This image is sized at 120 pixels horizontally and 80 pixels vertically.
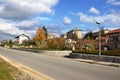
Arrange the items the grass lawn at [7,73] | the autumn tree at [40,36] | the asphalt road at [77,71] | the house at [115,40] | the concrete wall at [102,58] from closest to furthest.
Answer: the grass lawn at [7,73], the asphalt road at [77,71], the concrete wall at [102,58], the house at [115,40], the autumn tree at [40,36]

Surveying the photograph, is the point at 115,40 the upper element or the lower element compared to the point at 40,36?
lower

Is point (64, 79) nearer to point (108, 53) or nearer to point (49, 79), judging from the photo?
point (49, 79)

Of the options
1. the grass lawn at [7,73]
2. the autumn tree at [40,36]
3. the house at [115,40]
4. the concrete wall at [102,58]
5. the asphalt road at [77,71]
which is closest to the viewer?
the grass lawn at [7,73]

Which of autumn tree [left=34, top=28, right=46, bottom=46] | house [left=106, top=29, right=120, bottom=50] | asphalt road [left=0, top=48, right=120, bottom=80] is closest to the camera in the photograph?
asphalt road [left=0, top=48, right=120, bottom=80]

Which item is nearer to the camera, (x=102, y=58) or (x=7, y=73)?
(x=7, y=73)

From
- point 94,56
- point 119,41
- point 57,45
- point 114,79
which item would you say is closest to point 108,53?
point 94,56

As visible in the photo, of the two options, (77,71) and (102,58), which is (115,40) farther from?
(77,71)

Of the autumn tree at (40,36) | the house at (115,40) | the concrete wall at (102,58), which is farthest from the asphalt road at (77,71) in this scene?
the autumn tree at (40,36)

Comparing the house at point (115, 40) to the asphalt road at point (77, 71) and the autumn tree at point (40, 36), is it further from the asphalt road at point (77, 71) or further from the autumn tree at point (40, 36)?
the asphalt road at point (77, 71)

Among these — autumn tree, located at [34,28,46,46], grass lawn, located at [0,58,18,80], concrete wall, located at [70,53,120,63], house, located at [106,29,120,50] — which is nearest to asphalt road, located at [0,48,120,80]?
grass lawn, located at [0,58,18,80]

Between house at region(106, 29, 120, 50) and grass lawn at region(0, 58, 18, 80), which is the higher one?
house at region(106, 29, 120, 50)

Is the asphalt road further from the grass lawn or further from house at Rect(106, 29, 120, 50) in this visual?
house at Rect(106, 29, 120, 50)

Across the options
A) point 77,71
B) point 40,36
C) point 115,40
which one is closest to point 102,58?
point 77,71

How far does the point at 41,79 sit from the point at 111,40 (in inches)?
2776
